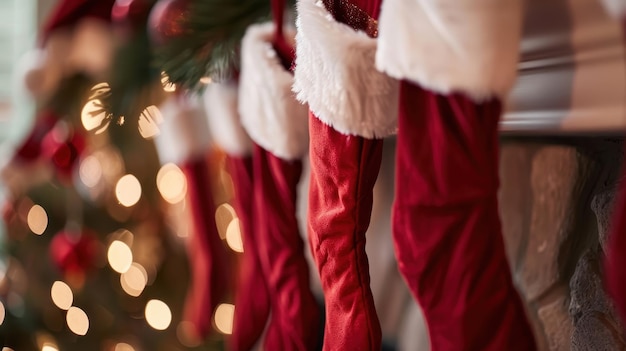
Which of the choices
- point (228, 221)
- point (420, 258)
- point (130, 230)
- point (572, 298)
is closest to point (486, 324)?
point (420, 258)

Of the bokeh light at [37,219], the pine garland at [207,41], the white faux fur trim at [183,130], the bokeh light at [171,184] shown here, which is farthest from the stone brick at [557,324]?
the bokeh light at [37,219]

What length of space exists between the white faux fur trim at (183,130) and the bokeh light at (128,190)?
0.30 meters

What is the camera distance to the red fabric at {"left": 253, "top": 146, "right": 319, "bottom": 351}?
968 millimetres

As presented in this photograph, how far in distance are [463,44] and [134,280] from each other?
1228 millimetres

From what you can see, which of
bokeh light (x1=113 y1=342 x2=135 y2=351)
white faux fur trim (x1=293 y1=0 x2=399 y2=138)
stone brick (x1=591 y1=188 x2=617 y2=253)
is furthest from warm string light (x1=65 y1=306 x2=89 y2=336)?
stone brick (x1=591 y1=188 x2=617 y2=253)

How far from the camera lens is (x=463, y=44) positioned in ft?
1.82

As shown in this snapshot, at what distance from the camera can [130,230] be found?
161 centimetres

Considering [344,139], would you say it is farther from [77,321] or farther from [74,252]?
[77,321]

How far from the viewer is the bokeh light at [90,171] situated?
170cm

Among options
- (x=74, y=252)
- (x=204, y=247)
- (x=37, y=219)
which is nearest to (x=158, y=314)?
(x=74, y=252)

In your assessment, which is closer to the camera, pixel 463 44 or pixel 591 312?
pixel 463 44

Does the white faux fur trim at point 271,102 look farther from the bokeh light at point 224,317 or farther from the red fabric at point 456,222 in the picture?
the bokeh light at point 224,317

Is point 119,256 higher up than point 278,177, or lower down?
lower down

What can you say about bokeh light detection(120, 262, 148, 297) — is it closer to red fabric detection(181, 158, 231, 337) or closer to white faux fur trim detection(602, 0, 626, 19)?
red fabric detection(181, 158, 231, 337)
